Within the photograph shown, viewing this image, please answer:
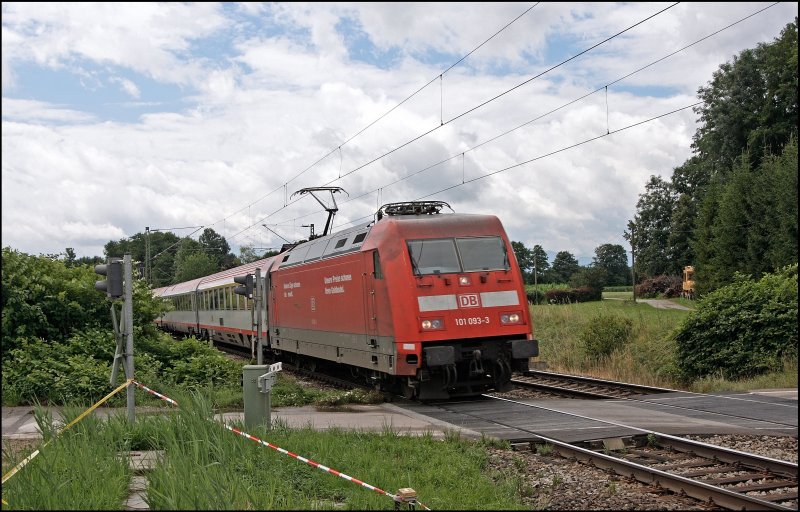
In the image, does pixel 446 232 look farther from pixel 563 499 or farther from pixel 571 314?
pixel 571 314

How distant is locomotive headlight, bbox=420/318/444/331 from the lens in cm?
1385

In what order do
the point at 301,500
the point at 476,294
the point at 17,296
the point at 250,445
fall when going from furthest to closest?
the point at 17,296 → the point at 476,294 → the point at 250,445 → the point at 301,500

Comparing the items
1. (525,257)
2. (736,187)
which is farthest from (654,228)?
(736,187)

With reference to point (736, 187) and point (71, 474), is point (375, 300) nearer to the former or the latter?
point (71, 474)

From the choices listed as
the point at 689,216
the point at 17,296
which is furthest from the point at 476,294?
the point at 689,216

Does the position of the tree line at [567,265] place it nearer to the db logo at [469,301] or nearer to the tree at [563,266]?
the tree at [563,266]

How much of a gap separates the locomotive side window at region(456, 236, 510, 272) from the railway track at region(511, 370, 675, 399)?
6.58 ft

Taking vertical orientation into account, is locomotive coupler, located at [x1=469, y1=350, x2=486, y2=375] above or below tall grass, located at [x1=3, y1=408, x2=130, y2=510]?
above

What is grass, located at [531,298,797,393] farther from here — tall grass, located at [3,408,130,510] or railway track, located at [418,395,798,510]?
tall grass, located at [3,408,130,510]

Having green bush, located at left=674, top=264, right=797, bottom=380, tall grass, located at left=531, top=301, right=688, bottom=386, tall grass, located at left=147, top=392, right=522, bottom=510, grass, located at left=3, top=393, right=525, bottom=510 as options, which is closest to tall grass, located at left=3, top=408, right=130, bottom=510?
grass, located at left=3, top=393, right=525, bottom=510

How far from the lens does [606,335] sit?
Result: 23172mm

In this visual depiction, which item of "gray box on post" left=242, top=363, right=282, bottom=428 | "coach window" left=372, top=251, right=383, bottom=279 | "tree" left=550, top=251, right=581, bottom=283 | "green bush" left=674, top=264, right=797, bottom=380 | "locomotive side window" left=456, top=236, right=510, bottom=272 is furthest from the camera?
"tree" left=550, top=251, right=581, bottom=283

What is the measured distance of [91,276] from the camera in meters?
18.2

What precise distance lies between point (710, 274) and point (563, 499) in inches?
1286
